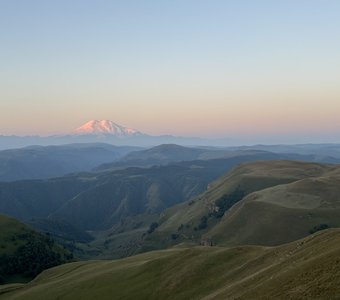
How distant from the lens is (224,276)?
67625 mm

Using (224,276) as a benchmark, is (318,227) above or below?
below

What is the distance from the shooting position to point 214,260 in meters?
75.0

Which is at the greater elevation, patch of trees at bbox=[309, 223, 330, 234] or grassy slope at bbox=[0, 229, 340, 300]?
grassy slope at bbox=[0, 229, 340, 300]

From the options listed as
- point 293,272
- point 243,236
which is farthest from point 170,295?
point 243,236

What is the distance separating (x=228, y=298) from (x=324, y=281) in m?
16.0

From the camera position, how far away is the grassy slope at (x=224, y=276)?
4194 cm

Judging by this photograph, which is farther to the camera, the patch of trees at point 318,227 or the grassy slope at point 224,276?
the patch of trees at point 318,227

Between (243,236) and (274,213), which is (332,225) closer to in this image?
(274,213)

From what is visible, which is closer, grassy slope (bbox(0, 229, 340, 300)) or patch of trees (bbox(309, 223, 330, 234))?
grassy slope (bbox(0, 229, 340, 300))

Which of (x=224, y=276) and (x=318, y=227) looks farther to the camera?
(x=318, y=227)

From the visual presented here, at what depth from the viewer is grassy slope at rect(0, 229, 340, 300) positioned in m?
41.9

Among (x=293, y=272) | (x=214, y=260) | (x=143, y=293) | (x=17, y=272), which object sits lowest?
(x=17, y=272)

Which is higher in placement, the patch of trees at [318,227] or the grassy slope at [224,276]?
the grassy slope at [224,276]

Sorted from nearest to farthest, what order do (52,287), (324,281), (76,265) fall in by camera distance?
1. (324,281)
2. (52,287)
3. (76,265)
